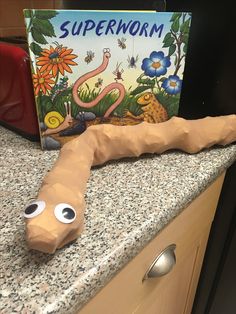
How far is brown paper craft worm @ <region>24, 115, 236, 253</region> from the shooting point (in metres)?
0.29

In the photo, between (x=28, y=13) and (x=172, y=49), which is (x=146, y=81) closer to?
(x=172, y=49)

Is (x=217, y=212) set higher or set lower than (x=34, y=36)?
lower

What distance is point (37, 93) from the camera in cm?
47

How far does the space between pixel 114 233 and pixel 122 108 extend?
26 centimetres

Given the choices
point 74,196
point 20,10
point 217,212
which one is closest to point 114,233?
point 74,196

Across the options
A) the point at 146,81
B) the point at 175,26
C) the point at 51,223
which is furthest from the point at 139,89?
the point at 51,223

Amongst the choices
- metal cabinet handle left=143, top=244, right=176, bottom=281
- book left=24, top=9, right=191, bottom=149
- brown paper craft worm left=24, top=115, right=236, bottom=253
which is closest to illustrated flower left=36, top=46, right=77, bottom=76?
book left=24, top=9, right=191, bottom=149

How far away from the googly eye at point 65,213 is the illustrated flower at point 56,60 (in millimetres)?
250

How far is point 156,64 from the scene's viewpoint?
521 millimetres

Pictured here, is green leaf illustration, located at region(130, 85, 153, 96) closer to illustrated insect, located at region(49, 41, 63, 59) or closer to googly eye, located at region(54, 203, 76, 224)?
illustrated insect, located at region(49, 41, 63, 59)

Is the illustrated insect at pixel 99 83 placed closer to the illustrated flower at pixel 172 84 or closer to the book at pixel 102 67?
the book at pixel 102 67

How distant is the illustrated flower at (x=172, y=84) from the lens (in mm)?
537

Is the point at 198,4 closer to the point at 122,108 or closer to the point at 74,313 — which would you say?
the point at 122,108

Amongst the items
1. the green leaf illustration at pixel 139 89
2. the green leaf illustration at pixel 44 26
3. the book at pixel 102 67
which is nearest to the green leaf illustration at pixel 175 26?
the book at pixel 102 67
